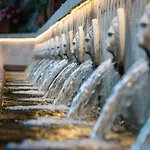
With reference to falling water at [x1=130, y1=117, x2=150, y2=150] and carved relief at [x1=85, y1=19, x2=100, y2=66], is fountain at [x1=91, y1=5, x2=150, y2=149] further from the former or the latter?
carved relief at [x1=85, y1=19, x2=100, y2=66]

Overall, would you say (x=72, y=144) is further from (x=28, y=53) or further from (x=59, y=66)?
(x=28, y=53)

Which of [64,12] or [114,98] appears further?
[64,12]

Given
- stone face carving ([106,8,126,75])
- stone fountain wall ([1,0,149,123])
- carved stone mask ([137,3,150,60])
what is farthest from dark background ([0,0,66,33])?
carved stone mask ([137,3,150,60])

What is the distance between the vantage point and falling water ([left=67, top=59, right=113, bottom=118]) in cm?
423

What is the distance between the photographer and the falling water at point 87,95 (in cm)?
423

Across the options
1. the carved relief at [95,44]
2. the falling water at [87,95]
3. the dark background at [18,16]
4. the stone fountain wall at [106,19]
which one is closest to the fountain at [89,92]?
the falling water at [87,95]

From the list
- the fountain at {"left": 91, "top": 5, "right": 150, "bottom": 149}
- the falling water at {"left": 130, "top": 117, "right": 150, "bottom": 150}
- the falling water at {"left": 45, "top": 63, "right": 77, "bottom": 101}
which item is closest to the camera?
the falling water at {"left": 130, "top": 117, "right": 150, "bottom": 150}

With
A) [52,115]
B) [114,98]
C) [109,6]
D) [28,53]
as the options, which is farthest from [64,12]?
[28,53]

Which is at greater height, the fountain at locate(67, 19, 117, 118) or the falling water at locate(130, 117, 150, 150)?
the fountain at locate(67, 19, 117, 118)

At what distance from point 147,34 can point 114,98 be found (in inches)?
15.5

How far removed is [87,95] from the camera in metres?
4.39

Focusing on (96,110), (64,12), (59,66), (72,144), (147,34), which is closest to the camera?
(72,144)

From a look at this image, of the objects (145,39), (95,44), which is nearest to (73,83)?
(95,44)

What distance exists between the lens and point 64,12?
8.62m
